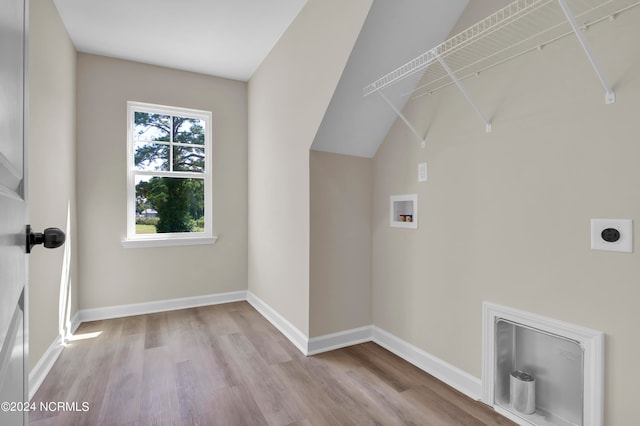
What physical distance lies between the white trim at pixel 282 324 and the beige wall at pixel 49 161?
1656mm

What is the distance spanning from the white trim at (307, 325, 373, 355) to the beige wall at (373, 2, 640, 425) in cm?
32

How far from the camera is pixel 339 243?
98.8 inches

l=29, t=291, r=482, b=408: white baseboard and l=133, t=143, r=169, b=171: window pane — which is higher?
l=133, t=143, r=169, b=171: window pane

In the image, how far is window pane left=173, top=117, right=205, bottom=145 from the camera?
3584 mm

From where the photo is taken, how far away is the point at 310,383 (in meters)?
2.03

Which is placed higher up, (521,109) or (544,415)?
(521,109)

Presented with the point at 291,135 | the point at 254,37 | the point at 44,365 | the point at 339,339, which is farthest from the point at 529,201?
the point at 44,365

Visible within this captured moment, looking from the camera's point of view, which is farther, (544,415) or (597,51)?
(544,415)

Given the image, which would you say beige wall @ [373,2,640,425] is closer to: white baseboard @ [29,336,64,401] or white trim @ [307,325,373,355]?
white trim @ [307,325,373,355]

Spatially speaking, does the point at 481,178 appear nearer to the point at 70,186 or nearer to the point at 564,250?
the point at 564,250

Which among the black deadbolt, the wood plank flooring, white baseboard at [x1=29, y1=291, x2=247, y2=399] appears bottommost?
the wood plank flooring

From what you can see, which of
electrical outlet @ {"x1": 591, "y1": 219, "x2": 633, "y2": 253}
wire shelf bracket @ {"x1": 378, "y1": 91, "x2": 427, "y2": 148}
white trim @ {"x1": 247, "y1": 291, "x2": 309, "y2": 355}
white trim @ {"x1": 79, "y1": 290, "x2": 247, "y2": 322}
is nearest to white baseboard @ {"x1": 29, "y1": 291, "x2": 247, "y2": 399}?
white trim @ {"x1": 79, "y1": 290, "x2": 247, "y2": 322}

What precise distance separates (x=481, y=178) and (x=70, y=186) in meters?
3.33

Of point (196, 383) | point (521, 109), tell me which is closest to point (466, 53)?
point (521, 109)
